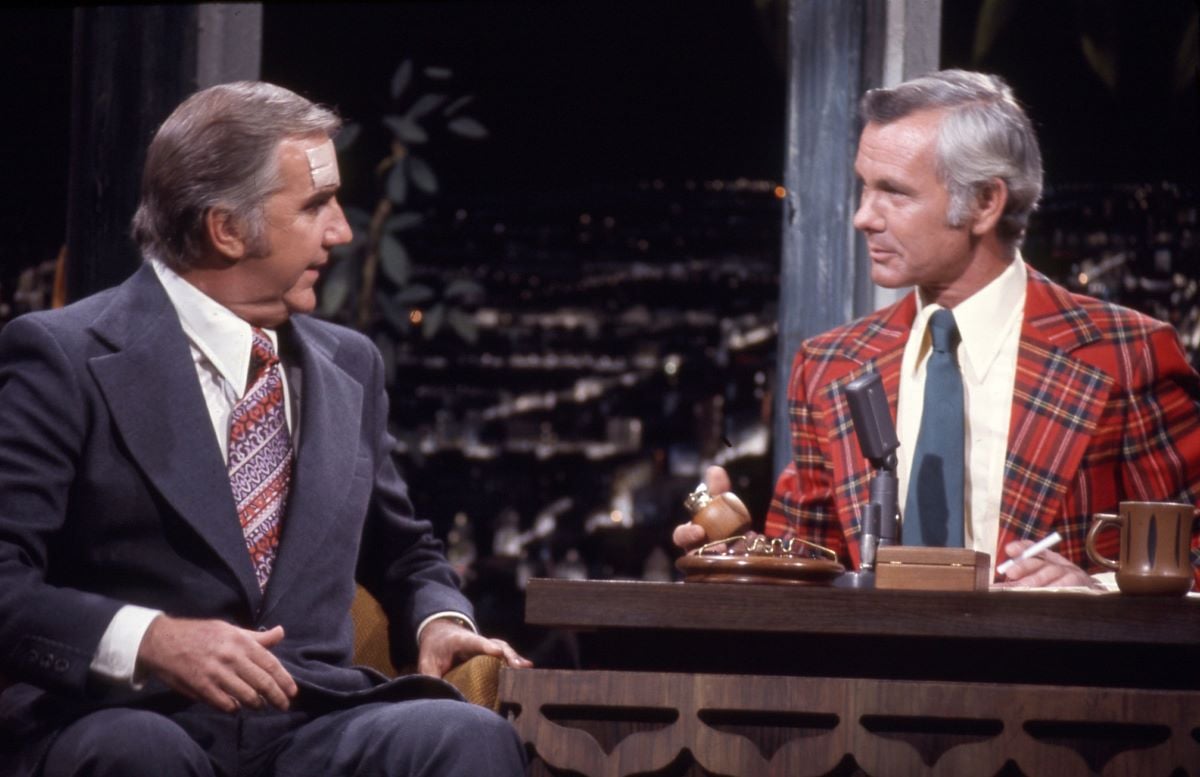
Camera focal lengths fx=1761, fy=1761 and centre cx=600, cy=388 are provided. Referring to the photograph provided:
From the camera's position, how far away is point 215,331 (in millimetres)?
2744

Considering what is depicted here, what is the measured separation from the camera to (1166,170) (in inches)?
199

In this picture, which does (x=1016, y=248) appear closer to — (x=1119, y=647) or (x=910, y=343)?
(x=910, y=343)

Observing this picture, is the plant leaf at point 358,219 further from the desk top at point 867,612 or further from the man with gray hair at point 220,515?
the desk top at point 867,612

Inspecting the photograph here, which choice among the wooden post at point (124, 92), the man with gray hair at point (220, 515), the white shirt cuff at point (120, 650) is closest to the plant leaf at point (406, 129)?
the wooden post at point (124, 92)

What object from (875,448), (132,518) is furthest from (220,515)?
(875,448)

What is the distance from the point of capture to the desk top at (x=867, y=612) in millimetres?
2084

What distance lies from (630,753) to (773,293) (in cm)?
368

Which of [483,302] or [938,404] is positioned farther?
[483,302]

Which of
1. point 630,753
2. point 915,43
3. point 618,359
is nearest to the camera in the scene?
point 630,753

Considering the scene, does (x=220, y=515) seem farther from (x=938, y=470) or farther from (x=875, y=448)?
(x=938, y=470)

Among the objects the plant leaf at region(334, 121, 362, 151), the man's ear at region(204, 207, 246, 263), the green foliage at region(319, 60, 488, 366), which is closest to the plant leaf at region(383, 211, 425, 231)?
the green foliage at region(319, 60, 488, 366)

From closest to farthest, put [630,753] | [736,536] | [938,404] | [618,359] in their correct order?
[630,753], [736,536], [938,404], [618,359]

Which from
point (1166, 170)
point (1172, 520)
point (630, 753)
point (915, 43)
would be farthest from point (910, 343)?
point (1166, 170)

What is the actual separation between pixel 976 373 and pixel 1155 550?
1010 mm
